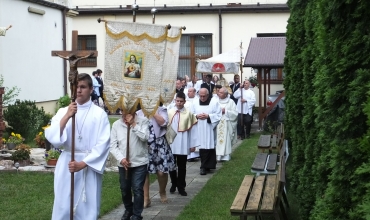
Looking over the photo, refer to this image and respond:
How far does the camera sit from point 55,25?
23.4 m

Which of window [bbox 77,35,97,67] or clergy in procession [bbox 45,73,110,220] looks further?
window [bbox 77,35,97,67]

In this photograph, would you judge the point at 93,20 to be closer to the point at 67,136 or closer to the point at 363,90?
the point at 67,136

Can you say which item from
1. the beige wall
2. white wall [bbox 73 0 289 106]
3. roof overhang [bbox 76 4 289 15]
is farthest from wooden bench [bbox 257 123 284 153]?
roof overhang [bbox 76 4 289 15]

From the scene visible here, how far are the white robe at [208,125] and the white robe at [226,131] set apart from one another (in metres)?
1.70

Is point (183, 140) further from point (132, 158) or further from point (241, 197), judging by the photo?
point (241, 197)

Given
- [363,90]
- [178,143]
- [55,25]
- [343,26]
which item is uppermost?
[55,25]

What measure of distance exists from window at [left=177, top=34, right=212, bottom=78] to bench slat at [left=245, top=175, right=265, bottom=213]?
73.3 feet

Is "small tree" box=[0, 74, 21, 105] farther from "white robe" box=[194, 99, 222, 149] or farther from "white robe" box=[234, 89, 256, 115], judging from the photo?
"white robe" box=[234, 89, 256, 115]

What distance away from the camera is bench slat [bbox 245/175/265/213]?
7310mm

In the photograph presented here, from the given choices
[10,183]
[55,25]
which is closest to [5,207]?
[10,183]

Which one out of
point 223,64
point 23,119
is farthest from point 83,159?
point 223,64

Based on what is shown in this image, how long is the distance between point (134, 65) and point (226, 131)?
742 cm

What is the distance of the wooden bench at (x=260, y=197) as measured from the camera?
7246 mm

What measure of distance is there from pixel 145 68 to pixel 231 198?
2942 mm
